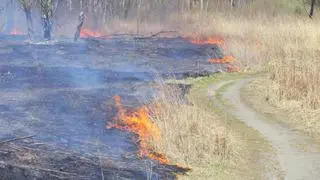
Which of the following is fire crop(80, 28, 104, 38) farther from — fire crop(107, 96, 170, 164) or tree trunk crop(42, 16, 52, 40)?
fire crop(107, 96, 170, 164)

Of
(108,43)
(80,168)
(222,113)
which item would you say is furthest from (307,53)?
(108,43)

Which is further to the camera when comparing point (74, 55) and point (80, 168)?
point (74, 55)

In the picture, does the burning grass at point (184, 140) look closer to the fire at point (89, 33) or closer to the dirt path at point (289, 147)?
the dirt path at point (289, 147)

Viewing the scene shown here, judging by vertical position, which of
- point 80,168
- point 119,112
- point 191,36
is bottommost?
point 191,36

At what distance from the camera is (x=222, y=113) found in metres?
16.7

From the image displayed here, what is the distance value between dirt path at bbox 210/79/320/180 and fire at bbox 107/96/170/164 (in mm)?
2535

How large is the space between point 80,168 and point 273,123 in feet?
23.7

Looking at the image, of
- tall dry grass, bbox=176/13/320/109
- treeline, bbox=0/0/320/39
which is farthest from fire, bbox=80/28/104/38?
tall dry grass, bbox=176/13/320/109

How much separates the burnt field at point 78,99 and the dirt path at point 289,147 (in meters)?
2.25

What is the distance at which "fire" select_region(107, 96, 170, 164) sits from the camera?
11.7 metres

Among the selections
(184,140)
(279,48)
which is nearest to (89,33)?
(279,48)

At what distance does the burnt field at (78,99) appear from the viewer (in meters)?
9.79

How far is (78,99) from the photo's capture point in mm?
17078

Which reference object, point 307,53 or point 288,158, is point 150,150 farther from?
point 307,53
